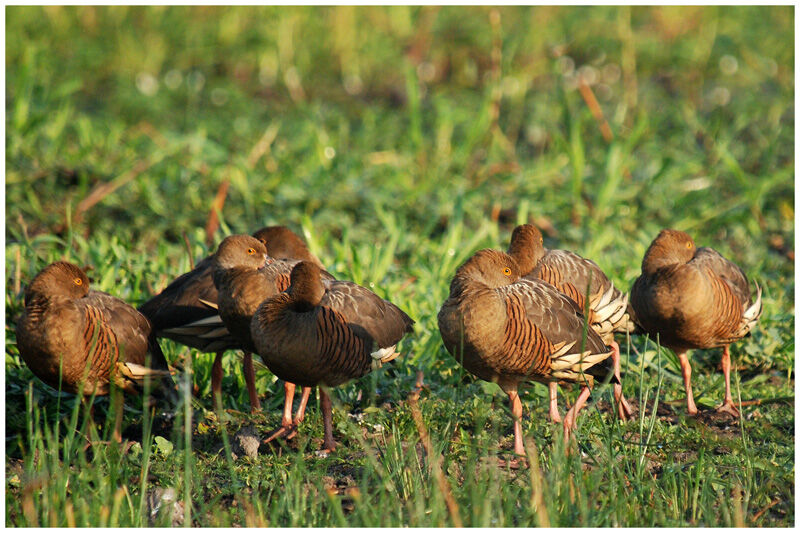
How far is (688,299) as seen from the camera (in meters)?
5.10

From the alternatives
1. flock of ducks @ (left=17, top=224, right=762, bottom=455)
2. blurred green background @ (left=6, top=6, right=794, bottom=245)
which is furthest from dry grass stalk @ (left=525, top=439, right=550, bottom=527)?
blurred green background @ (left=6, top=6, right=794, bottom=245)

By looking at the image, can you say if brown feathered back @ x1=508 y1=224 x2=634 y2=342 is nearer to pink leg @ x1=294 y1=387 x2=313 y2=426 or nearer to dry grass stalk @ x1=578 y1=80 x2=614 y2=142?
pink leg @ x1=294 y1=387 x2=313 y2=426

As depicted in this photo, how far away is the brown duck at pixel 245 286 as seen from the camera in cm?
497

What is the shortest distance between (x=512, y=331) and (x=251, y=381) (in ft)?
4.86

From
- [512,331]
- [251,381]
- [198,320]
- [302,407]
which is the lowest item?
[302,407]

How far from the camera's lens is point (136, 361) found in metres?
5.01

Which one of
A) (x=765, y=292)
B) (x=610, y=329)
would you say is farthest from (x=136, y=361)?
(x=765, y=292)

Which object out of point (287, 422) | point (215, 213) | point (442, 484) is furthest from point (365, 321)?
point (215, 213)

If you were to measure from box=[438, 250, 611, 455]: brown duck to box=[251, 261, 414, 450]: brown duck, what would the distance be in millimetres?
416

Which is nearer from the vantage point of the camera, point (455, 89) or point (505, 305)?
point (505, 305)

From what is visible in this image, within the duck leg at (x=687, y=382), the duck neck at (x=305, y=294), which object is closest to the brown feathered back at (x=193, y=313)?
the duck neck at (x=305, y=294)

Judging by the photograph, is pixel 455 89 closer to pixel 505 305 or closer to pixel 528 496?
pixel 505 305

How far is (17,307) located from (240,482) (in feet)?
7.47

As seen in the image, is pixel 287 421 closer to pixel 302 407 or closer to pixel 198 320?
pixel 302 407
